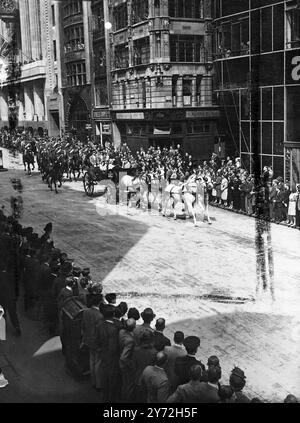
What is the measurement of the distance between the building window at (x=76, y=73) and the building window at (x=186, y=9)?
922 centimetres

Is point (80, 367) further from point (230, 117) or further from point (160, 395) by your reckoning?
point (230, 117)

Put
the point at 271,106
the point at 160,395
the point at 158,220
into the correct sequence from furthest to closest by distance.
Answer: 1. the point at 271,106
2. the point at 158,220
3. the point at 160,395

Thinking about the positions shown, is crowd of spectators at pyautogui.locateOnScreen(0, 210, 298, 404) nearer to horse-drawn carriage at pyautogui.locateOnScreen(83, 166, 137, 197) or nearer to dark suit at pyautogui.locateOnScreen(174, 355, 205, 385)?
dark suit at pyautogui.locateOnScreen(174, 355, 205, 385)

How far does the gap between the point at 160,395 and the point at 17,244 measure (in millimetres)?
6797

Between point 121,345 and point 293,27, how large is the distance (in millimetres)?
22147

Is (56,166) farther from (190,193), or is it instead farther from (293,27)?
(293,27)

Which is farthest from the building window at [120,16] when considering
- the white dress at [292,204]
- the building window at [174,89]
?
the white dress at [292,204]

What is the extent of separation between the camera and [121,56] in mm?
43062

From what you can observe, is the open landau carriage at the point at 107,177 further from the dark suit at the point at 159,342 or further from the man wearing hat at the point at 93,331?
the dark suit at the point at 159,342

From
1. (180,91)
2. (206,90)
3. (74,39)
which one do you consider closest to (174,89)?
(180,91)

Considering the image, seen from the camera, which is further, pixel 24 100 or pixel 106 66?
pixel 24 100

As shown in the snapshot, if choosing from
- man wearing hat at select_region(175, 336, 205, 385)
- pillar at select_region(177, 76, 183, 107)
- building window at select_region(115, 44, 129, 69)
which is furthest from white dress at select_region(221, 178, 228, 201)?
building window at select_region(115, 44, 129, 69)

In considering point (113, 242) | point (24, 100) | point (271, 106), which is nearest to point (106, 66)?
point (271, 106)
